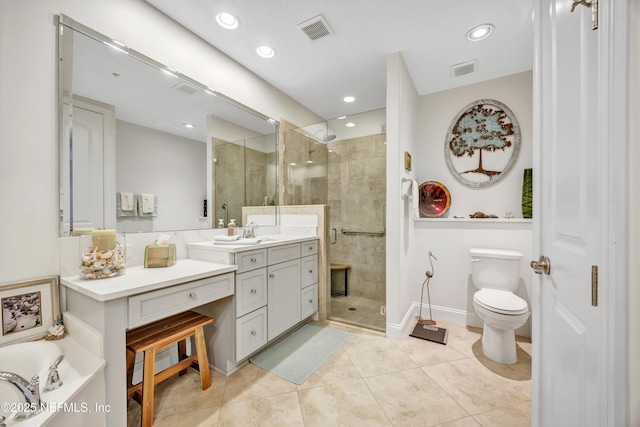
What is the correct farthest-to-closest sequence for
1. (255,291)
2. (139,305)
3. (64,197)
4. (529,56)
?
1. (529,56)
2. (255,291)
3. (64,197)
4. (139,305)

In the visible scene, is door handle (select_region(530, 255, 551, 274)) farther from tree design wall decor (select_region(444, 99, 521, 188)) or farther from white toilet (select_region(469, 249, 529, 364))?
tree design wall decor (select_region(444, 99, 521, 188))

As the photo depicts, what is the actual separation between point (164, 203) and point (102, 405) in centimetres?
117

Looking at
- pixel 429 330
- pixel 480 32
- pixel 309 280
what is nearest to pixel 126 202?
pixel 309 280

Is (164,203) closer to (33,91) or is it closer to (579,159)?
(33,91)

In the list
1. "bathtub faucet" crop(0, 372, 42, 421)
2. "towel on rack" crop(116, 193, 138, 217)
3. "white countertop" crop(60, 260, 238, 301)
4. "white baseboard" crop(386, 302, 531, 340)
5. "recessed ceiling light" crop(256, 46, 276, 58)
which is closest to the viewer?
"bathtub faucet" crop(0, 372, 42, 421)

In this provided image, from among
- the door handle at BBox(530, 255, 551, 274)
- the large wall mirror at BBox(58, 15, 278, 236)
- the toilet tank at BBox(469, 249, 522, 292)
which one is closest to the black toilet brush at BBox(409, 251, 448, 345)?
the toilet tank at BBox(469, 249, 522, 292)

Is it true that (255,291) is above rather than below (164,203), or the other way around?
below

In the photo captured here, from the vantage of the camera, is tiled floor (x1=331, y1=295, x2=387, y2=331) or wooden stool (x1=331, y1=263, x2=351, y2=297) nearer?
tiled floor (x1=331, y1=295, x2=387, y2=331)

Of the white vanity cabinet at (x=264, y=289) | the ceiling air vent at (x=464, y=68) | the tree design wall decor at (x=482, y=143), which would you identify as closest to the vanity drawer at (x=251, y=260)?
the white vanity cabinet at (x=264, y=289)

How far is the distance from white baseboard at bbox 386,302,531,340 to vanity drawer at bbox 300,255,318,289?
83 cm

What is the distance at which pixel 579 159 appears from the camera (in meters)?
0.73

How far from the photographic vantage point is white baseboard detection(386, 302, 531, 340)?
2227 mm

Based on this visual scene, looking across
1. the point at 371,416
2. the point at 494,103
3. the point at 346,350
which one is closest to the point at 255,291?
the point at 346,350

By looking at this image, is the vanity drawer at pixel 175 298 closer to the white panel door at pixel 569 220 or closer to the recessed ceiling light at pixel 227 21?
the white panel door at pixel 569 220
